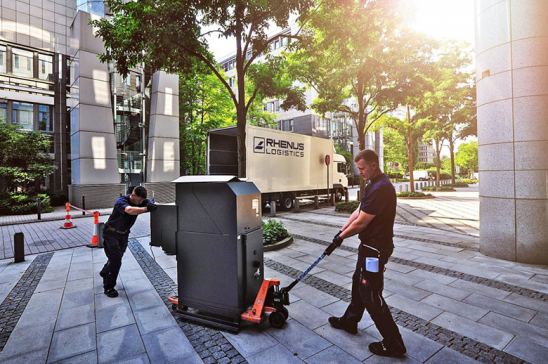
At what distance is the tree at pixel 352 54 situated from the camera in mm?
7406

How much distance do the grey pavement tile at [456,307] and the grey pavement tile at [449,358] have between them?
1.03m

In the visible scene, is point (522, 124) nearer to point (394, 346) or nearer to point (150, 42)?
point (394, 346)

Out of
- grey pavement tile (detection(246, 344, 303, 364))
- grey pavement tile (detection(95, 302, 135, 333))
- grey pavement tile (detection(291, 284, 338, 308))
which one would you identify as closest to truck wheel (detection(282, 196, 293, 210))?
grey pavement tile (detection(291, 284, 338, 308))

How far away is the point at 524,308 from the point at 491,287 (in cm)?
78

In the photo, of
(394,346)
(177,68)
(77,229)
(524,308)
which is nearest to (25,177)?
(77,229)

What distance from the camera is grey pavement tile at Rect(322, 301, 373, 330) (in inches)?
146

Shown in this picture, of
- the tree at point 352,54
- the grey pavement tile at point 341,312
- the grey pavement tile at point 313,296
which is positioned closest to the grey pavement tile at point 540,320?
the grey pavement tile at point 341,312

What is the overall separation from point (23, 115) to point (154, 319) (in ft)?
82.3

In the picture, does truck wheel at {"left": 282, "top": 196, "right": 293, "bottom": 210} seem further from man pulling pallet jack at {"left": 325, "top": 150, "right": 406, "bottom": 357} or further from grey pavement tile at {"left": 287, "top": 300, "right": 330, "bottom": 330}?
→ man pulling pallet jack at {"left": 325, "top": 150, "right": 406, "bottom": 357}

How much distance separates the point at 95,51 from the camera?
17391mm

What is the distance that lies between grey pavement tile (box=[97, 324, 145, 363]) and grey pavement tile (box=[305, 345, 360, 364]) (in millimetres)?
1937

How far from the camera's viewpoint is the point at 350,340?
3.34 meters

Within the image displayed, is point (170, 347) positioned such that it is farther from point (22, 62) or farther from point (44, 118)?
point (22, 62)

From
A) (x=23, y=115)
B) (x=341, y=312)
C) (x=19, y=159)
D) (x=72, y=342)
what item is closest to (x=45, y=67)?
(x=23, y=115)
